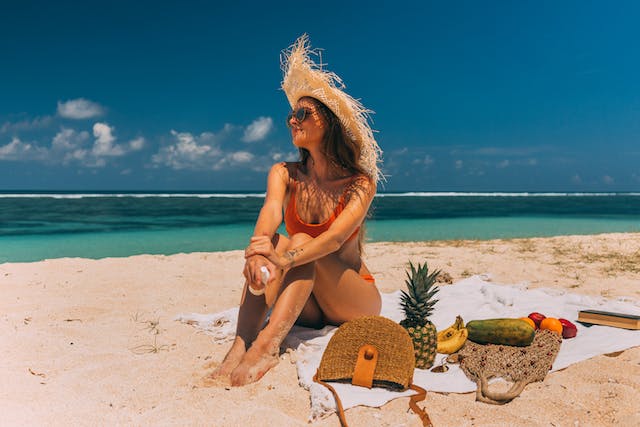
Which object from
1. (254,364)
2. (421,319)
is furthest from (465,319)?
(254,364)

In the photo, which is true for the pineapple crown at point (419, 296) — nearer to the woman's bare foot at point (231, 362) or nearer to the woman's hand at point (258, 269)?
the woman's hand at point (258, 269)

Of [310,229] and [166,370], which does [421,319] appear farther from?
[166,370]

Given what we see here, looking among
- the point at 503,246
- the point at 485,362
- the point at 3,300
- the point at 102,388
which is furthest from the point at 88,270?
the point at 503,246

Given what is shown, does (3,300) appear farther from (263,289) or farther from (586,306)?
(586,306)

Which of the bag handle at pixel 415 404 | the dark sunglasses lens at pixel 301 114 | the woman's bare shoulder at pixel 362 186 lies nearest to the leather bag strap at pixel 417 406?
the bag handle at pixel 415 404

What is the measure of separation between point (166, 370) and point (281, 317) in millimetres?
972

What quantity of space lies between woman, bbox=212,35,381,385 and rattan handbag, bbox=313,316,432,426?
0.46m

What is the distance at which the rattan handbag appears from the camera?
314 cm

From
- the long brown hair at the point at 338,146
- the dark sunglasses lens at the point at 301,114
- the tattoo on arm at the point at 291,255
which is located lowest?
the tattoo on arm at the point at 291,255

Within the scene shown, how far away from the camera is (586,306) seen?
505cm

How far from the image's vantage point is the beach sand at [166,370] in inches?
111

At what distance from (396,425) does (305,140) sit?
7.57ft

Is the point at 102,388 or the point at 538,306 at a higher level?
the point at 538,306

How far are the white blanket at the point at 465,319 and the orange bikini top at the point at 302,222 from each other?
94 centimetres
